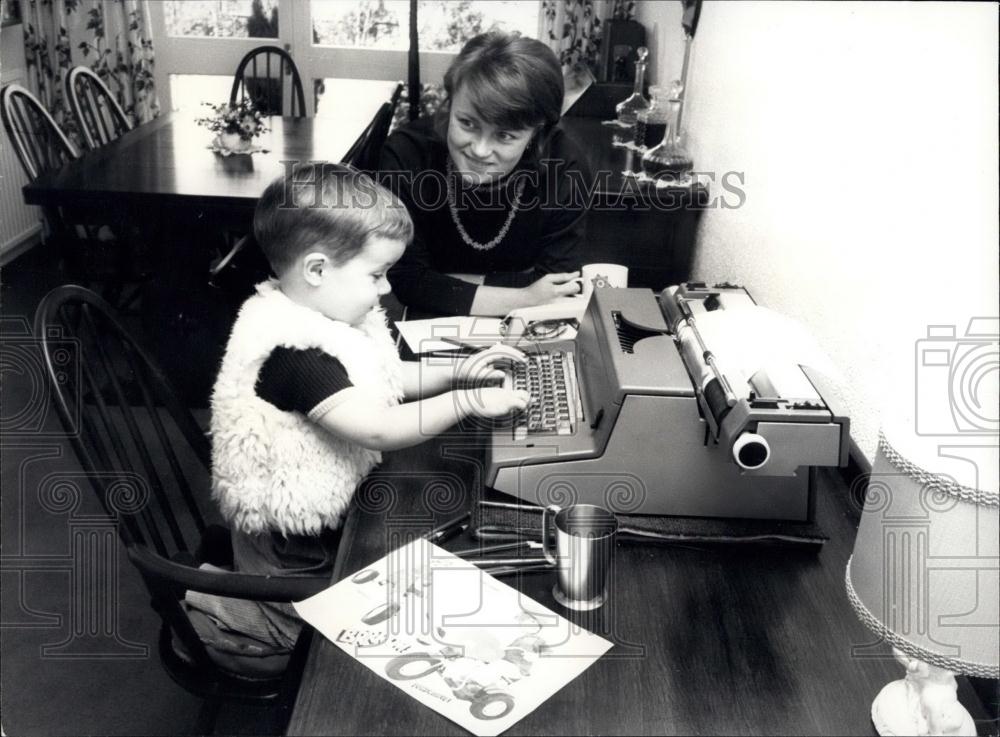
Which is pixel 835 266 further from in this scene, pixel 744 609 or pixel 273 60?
pixel 273 60

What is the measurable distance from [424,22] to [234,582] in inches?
150

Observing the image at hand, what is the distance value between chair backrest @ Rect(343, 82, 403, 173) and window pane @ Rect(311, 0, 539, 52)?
1.84ft

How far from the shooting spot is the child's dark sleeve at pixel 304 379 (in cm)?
124

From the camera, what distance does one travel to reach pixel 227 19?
450 cm

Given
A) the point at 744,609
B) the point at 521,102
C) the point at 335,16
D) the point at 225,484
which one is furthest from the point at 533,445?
the point at 335,16

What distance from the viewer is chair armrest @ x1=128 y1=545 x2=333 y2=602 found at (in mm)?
1154

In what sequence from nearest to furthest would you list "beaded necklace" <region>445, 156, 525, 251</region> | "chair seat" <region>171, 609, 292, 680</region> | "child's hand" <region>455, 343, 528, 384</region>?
"chair seat" <region>171, 609, 292, 680</region> → "child's hand" <region>455, 343, 528, 384</region> → "beaded necklace" <region>445, 156, 525, 251</region>

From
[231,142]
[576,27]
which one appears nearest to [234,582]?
[231,142]

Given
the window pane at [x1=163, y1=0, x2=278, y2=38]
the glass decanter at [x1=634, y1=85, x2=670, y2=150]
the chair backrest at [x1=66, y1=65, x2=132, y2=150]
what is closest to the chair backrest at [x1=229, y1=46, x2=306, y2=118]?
the window pane at [x1=163, y1=0, x2=278, y2=38]

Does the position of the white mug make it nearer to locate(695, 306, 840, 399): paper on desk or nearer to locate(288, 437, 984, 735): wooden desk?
locate(695, 306, 840, 399): paper on desk

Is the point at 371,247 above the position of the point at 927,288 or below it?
below

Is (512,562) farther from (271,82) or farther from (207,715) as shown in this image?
(271,82)

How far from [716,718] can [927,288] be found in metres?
0.46

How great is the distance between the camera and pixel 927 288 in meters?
0.79
